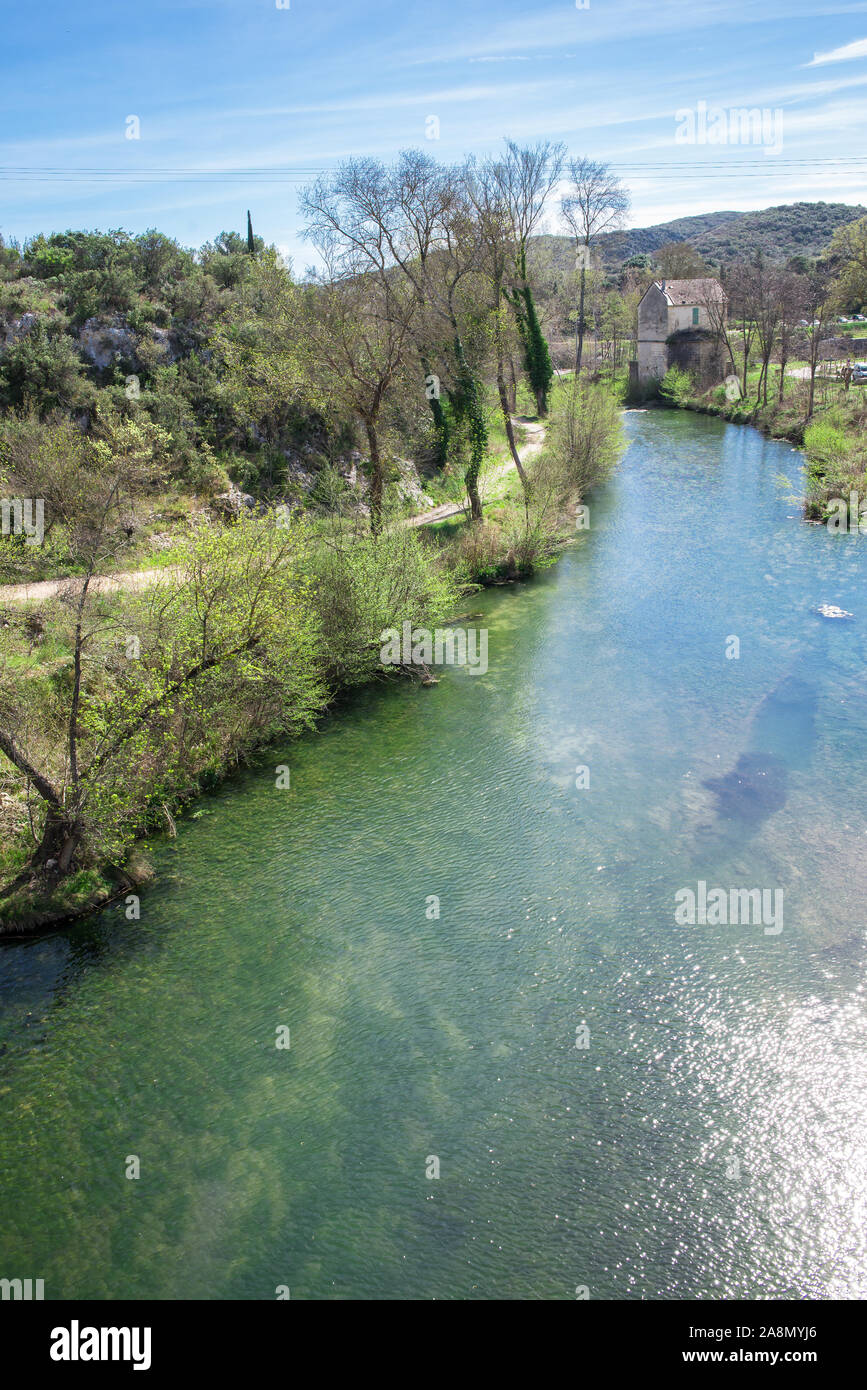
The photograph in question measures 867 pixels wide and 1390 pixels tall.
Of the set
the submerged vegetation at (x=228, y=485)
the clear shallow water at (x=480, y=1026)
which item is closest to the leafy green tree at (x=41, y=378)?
the submerged vegetation at (x=228, y=485)

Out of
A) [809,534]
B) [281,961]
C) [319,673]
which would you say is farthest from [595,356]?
[281,961]

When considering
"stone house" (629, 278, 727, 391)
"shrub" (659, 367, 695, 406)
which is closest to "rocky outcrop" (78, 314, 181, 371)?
"shrub" (659, 367, 695, 406)

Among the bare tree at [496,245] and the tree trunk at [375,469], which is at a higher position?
the bare tree at [496,245]

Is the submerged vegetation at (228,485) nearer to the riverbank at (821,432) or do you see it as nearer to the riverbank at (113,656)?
the riverbank at (113,656)

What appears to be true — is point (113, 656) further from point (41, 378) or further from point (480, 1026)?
point (41, 378)

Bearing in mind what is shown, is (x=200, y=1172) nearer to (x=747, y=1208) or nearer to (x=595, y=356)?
(x=747, y=1208)

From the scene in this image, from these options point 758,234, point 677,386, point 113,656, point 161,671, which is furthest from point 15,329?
point 758,234

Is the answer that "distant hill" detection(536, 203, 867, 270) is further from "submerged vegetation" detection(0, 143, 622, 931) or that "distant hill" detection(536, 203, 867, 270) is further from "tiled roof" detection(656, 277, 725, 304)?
"submerged vegetation" detection(0, 143, 622, 931)
